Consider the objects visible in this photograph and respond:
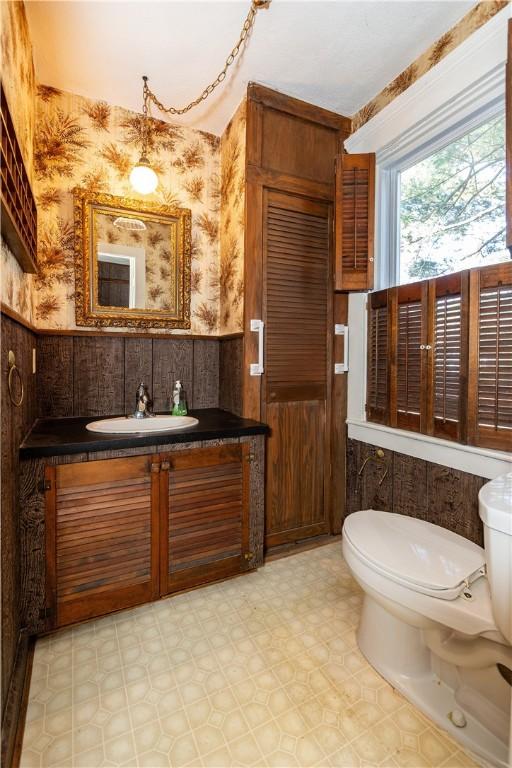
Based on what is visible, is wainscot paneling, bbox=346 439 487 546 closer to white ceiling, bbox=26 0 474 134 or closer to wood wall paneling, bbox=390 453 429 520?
wood wall paneling, bbox=390 453 429 520

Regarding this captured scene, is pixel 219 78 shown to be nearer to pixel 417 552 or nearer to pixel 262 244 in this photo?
pixel 262 244

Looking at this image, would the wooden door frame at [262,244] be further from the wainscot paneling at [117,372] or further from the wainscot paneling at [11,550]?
the wainscot paneling at [11,550]

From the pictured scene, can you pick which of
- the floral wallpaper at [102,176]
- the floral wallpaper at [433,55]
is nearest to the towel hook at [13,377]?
the floral wallpaper at [102,176]

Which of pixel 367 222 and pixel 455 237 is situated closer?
pixel 455 237

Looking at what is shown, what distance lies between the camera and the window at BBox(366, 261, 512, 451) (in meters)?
1.37

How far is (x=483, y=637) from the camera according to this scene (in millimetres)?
1011

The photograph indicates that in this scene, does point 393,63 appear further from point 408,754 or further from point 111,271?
point 408,754

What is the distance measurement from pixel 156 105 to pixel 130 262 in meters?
0.87

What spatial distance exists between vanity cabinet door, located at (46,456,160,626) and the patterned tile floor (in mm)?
145

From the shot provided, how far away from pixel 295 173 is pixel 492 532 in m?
1.93

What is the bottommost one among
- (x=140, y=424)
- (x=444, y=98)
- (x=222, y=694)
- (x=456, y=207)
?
(x=222, y=694)

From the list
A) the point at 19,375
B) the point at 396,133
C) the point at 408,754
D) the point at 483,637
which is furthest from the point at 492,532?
the point at 396,133

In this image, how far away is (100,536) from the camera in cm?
146

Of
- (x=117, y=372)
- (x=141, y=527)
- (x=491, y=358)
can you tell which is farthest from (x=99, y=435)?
(x=491, y=358)
